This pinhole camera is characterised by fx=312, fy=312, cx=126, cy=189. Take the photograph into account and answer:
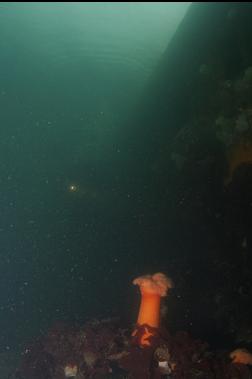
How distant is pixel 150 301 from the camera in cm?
524

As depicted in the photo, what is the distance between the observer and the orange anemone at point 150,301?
199 inches

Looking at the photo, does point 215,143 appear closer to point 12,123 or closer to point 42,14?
point 12,123

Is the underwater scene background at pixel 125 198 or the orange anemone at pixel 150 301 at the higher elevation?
the underwater scene background at pixel 125 198

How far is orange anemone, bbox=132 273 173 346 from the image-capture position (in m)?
5.06

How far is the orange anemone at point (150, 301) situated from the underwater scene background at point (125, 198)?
0.09 metres

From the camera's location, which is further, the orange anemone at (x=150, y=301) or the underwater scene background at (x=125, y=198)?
the underwater scene background at (x=125, y=198)

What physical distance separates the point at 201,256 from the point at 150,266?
1.71 metres

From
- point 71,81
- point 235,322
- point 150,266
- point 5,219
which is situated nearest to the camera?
point 235,322

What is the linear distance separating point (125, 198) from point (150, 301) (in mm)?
3888

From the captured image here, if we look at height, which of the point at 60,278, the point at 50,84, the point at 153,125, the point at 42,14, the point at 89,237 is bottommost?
the point at 60,278

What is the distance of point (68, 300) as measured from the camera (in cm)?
842

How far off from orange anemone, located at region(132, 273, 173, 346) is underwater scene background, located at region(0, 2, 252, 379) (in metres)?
0.09

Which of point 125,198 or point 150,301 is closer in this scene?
point 150,301

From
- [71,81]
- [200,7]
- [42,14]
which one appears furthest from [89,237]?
[42,14]
